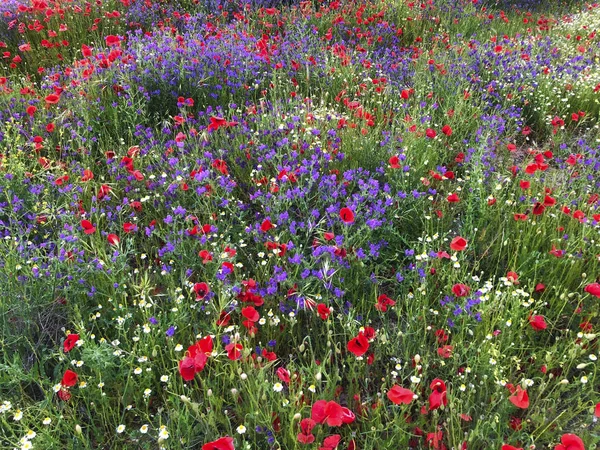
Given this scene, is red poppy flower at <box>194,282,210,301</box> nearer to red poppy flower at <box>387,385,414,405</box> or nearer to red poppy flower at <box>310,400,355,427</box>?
red poppy flower at <box>310,400,355,427</box>

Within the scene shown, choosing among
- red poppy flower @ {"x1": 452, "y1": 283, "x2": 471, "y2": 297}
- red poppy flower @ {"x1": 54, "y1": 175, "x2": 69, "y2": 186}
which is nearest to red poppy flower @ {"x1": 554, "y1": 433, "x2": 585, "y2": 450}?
red poppy flower @ {"x1": 452, "y1": 283, "x2": 471, "y2": 297}

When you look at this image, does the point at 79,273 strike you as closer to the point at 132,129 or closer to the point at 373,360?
the point at 373,360

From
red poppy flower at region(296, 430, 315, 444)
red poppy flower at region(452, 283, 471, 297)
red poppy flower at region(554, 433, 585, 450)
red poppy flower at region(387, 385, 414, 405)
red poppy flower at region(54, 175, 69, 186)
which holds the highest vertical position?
red poppy flower at region(54, 175, 69, 186)

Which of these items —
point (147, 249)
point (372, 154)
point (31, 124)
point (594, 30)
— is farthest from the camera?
point (594, 30)

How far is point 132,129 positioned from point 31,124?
798mm

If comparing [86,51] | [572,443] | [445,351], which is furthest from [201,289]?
[86,51]

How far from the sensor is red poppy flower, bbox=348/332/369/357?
1769mm

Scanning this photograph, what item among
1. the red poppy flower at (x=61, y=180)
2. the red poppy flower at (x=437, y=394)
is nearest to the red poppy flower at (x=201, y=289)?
the red poppy flower at (x=437, y=394)

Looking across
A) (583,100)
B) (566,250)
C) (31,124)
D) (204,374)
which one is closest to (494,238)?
(566,250)

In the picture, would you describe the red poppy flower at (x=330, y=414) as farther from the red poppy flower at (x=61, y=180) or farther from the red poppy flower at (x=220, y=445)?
the red poppy flower at (x=61, y=180)

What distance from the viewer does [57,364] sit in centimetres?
214

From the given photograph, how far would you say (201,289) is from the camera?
2.22 m

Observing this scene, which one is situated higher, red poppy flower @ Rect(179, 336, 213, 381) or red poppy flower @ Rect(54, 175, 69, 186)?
red poppy flower @ Rect(54, 175, 69, 186)

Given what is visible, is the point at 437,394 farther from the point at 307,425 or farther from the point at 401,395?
the point at 307,425
